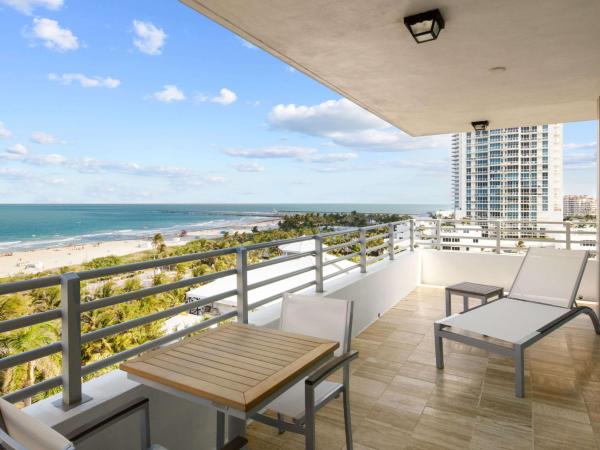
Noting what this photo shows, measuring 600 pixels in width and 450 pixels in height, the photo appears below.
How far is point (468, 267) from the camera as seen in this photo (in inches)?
276

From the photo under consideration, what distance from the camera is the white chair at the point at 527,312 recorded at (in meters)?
3.33

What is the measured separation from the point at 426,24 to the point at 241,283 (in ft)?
6.98

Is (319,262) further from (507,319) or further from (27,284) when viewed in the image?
(27,284)

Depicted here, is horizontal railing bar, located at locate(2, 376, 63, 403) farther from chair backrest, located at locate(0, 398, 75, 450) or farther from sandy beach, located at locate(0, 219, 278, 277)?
sandy beach, located at locate(0, 219, 278, 277)

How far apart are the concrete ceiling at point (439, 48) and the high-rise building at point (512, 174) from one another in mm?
17654

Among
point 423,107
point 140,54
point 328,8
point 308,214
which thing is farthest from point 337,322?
point 140,54

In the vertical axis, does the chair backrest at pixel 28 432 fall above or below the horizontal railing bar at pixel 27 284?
below

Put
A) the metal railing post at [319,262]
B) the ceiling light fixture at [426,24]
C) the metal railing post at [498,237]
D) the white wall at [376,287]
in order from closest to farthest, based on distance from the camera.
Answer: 1. the ceiling light fixture at [426,24]
2. the metal railing post at [319,262]
3. the white wall at [376,287]
4. the metal railing post at [498,237]

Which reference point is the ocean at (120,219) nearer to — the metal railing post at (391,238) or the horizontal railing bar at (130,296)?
the metal railing post at (391,238)

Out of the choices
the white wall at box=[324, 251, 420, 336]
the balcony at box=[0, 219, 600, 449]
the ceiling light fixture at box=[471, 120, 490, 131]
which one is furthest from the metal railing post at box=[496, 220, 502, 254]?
the balcony at box=[0, 219, 600, 449]

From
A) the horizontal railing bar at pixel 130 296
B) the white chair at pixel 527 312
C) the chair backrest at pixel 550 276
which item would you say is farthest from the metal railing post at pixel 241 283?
the chair backrest at pixel 550 276

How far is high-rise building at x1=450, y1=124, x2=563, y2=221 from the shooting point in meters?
21.7

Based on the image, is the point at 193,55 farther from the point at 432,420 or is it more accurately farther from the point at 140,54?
the point at 432,420

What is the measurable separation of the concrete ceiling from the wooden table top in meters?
1.92
